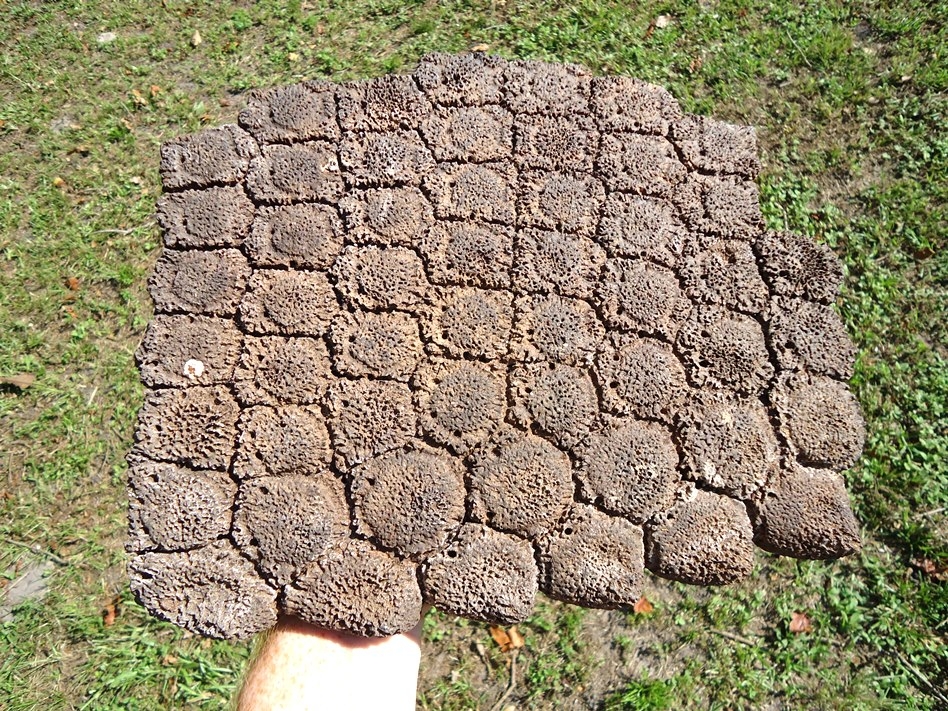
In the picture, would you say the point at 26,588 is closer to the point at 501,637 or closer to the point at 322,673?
the point at 322,673

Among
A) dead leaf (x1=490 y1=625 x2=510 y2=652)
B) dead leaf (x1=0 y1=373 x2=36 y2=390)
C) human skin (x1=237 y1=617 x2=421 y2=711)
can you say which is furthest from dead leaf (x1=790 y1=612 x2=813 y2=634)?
dead leaf (x1=0 y1=373 x2=36 y2=390)

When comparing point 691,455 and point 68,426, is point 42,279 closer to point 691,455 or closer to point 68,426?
point 68,426

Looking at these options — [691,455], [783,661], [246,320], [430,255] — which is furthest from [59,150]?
[783,661]

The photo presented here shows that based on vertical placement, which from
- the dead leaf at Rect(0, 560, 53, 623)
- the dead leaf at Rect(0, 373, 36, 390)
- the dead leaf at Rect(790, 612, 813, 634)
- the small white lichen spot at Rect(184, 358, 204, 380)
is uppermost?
the small white lichen spot at Rect(184, 358, 204, 380)

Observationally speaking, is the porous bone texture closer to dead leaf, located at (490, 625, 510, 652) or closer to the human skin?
the human skin

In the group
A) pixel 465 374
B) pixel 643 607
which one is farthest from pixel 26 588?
pixel 643 607

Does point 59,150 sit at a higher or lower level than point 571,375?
higher
